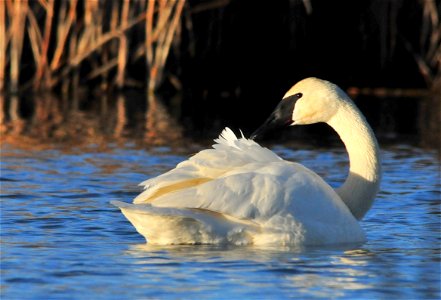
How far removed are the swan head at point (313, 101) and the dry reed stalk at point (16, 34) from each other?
29.5ft

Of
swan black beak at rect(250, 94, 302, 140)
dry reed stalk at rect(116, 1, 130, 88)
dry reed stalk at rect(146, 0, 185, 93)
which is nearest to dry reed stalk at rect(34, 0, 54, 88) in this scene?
dry reed stalk at rect(116, 1, 130, 88)

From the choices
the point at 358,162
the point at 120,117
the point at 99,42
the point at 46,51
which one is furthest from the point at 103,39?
the point at 358,162

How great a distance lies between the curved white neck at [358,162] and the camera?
774 centimetres

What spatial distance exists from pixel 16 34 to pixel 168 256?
10.3m

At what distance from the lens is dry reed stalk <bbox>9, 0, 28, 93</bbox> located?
16.4 meters

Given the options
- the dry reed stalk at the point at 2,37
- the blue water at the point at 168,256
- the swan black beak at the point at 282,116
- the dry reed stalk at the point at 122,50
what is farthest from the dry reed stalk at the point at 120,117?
the swan black beak at the point at 282,116

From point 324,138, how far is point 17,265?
7.97m

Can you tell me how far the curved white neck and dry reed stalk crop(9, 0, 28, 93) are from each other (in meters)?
9.23

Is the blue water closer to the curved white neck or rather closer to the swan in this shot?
the swan

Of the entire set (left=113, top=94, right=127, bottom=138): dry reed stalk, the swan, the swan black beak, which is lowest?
(left=113, top=94, right=127, bottom=138): dry reed stalk

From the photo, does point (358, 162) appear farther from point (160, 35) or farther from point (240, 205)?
point (160, 35)

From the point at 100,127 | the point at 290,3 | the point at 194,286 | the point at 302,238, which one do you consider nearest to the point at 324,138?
the point at 100,127

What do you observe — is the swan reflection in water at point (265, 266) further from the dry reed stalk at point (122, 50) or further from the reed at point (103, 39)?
the dry reed stalk at point (122, 50)

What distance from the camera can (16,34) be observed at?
54.6 feet
